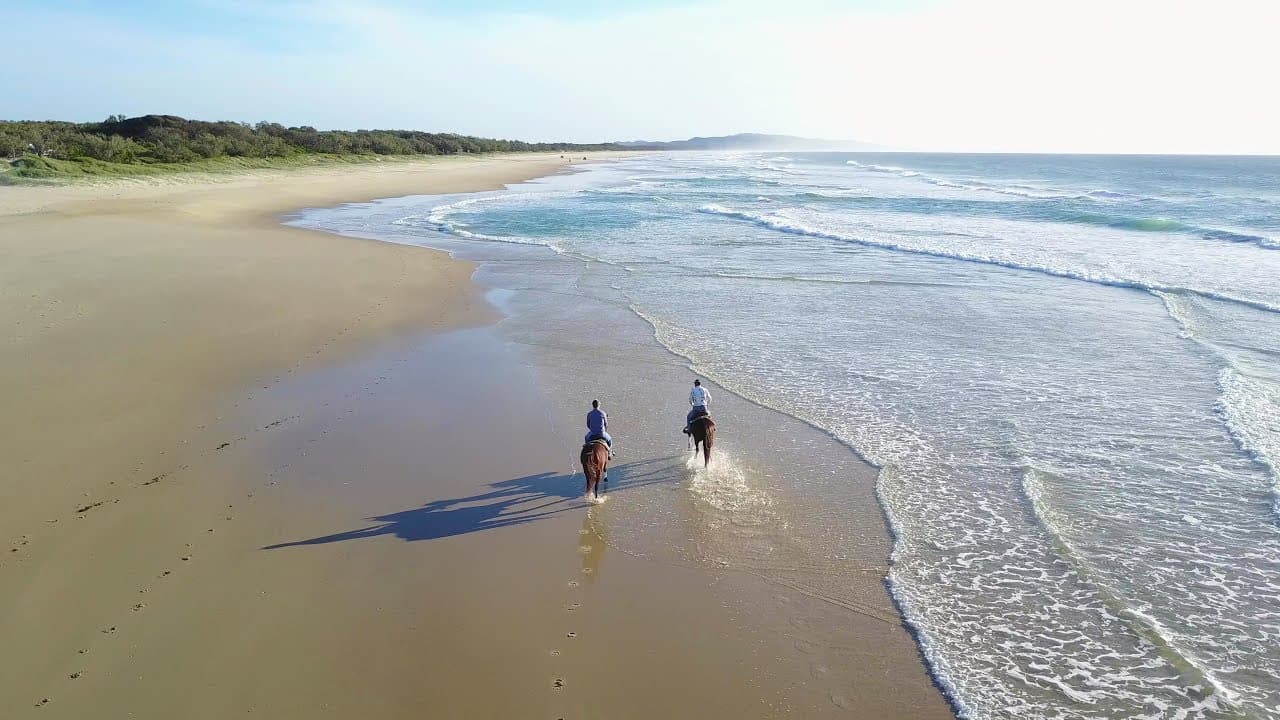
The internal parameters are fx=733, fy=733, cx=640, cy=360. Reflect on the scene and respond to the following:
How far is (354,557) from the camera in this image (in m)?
7.18

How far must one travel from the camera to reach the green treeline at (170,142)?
166 feet

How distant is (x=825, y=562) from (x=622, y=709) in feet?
9.52

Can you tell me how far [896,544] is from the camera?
7773 mm

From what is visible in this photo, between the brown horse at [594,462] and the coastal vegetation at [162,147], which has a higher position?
the coastal vegetation at [162,147]

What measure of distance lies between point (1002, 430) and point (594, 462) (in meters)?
6.21

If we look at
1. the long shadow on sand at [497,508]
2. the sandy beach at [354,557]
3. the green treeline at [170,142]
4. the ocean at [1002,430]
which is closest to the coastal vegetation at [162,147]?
the green treeline at [170,142]

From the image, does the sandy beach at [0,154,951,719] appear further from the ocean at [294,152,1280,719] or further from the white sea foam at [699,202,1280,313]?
the white sea foam at [699,202,1280,313]

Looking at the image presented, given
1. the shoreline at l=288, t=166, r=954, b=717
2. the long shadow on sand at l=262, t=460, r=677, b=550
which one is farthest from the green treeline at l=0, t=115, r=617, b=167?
the long shadow on sand at l=262, t=460, r=677, b=550

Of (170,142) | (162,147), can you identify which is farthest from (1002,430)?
(170,142)

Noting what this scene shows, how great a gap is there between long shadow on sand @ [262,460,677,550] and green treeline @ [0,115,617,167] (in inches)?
1926

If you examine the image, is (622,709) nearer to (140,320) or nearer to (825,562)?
(825,562)

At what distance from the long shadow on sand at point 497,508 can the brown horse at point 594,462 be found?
0.28 m

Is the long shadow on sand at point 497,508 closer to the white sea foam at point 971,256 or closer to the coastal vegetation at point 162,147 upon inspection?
the white sea foam at point 971,256

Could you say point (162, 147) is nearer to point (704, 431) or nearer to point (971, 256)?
point (971, 256)
